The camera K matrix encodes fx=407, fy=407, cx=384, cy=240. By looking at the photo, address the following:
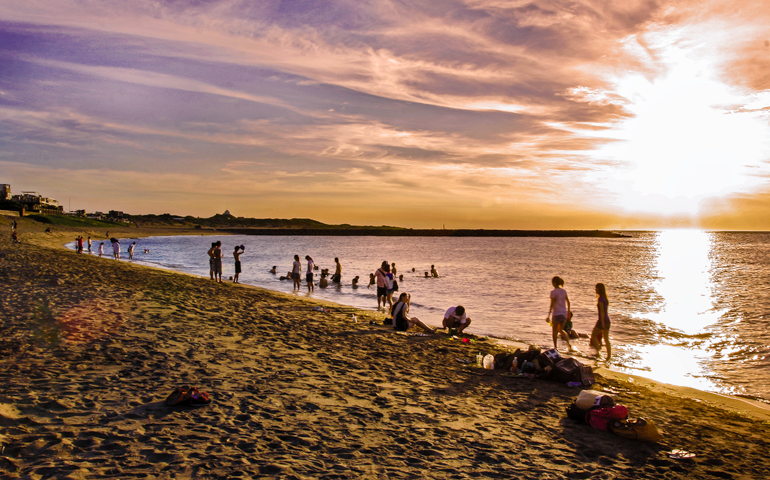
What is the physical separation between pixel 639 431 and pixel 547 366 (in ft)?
8.86

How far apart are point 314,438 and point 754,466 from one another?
587 cm

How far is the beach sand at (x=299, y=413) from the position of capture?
15.2 feet

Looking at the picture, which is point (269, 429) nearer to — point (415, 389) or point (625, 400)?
point (415, 389)

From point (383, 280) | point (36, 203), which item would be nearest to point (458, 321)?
point (383, 280)

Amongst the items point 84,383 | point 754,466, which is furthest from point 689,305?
point 84,383

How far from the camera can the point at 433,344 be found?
1114 centimetres

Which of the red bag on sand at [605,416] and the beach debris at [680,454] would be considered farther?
the red bag on sand at [605,416]

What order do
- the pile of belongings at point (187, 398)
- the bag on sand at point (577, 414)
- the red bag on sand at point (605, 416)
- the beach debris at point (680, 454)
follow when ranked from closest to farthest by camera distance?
the beach debris at point (680, 454)
the pile of belongings at point (187, 398)
the red bag on sand at point (605, 416)
the bag on sand at point (577, 414)

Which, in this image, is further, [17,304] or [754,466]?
[17,304]

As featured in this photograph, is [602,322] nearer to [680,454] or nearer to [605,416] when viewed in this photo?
[605,416]

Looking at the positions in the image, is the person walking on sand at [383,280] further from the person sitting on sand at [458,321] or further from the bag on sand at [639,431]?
the bag on sand at [639,431]

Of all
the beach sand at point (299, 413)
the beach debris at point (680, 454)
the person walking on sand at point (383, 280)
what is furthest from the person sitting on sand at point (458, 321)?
the beach debris at point (680, 454)

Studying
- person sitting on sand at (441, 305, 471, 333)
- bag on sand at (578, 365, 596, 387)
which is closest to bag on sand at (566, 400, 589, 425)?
bag on sand at (578, 365, 596, 387)

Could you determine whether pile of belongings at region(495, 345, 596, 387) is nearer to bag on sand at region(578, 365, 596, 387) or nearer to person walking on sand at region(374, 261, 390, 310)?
bag on sand at region(578, 365, 596, 387)
